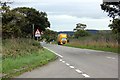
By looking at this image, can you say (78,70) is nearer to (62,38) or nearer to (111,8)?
(111,8)

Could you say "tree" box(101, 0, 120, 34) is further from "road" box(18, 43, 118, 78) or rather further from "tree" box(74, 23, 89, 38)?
"tree" box(74, 23, 89, 38)

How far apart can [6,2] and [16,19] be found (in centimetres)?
3397

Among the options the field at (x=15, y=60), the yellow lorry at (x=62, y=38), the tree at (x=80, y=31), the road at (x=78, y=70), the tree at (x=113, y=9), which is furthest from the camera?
the tree at (x=80, y=31)

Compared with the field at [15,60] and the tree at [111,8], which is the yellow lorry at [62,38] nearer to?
the tree at [111,8]

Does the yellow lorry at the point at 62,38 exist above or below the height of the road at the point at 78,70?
below

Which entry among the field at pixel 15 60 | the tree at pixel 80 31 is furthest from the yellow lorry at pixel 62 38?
the field at pixel 15 60

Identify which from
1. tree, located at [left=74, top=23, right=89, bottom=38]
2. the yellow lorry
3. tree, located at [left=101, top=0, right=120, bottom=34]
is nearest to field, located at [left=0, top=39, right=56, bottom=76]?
tree, located at [left=101, top=0, right=120, bottom=34]

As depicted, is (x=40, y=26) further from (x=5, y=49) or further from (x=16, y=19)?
(x=5, y=49)

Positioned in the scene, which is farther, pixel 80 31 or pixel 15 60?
pixel 80 31

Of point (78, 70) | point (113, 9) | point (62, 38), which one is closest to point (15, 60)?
Answer: point (78, 70)

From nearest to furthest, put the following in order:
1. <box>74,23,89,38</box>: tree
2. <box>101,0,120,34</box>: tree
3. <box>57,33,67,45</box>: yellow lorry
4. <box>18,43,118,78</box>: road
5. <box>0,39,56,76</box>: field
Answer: <box>18,43,118,78</box>: road → <box>0,39,56,76</box>: field → <box>101,0,120,34</box>: tree → <box>57,33,67,45</box>: yellow lorry → <box>74,23,89,38</box>: tree

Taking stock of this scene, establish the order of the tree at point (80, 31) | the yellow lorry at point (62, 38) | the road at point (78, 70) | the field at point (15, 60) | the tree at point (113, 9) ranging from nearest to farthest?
the road at point (78, 70) < the field at point (15, 60) < the tree at point (113, 9) < the yellow lorry at point (62, 38) < the tree at point (80, 31)

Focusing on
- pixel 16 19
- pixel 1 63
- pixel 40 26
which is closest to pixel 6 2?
pixel 1 63

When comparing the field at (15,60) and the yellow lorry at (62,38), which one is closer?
the field at (15,60)
